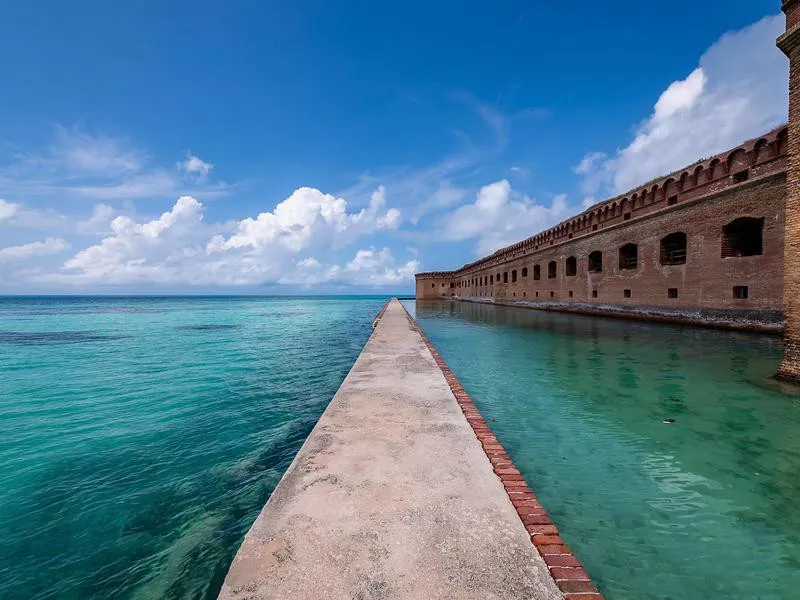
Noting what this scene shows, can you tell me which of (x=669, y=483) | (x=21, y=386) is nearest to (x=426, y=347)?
(x=669, y=483)

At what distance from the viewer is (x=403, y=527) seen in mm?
2123

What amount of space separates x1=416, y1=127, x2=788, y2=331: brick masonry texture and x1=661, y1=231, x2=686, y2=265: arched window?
16 cm

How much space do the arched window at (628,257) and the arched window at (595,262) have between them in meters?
2.20

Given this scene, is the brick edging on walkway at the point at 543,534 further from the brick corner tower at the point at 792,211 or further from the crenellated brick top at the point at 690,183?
the crenellated brick top at the point at 690,183

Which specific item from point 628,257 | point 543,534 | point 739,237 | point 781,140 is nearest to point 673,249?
point 739,237

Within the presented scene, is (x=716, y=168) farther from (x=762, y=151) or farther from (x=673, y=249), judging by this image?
(x=673, y=249)

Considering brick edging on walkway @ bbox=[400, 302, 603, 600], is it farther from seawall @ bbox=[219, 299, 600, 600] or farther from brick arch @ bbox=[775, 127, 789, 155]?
brick arch @ bbox=[775, 127, 789, 155]

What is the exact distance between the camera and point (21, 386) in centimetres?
952

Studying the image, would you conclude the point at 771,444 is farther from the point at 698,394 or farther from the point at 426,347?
the point at 426,347

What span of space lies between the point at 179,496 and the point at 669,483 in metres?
5.13

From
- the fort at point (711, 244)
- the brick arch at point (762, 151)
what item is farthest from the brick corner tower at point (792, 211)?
the brick arch at point (762, 151)

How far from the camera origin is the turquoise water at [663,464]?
96.4 inches

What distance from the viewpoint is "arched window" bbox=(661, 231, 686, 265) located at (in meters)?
16.2

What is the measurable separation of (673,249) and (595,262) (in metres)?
5.89
